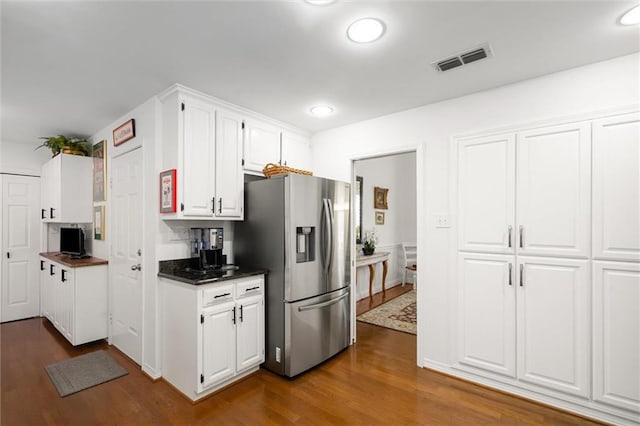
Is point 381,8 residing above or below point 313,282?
above

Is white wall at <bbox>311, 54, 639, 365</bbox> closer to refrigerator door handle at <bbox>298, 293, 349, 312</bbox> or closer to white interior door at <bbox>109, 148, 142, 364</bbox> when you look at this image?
refrigerator door handle at <bbox>298, 293, 349, 312</bbox>


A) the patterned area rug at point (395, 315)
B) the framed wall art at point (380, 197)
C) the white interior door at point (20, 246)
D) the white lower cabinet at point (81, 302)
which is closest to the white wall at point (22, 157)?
the white interior door at point (20, 246)

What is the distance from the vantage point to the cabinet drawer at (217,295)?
7.88 feet

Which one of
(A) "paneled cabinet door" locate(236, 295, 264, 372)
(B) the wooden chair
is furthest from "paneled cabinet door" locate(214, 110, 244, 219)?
(B) the wooden chair

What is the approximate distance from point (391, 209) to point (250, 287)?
173 inches

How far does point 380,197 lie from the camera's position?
20.0 ft

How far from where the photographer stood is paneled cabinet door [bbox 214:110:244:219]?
285 cm

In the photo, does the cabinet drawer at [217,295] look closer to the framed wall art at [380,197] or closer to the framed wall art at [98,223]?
the framed wall art at [98,223]

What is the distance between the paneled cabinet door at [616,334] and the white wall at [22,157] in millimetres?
6671

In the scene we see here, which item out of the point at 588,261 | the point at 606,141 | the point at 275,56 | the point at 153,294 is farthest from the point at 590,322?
the point at 153,294

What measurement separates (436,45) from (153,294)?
119 inches

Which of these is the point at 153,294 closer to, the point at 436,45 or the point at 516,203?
the point at 436,45

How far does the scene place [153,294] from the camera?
272cm

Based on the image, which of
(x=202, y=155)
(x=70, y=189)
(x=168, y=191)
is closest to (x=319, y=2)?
(x=202, y=155)
